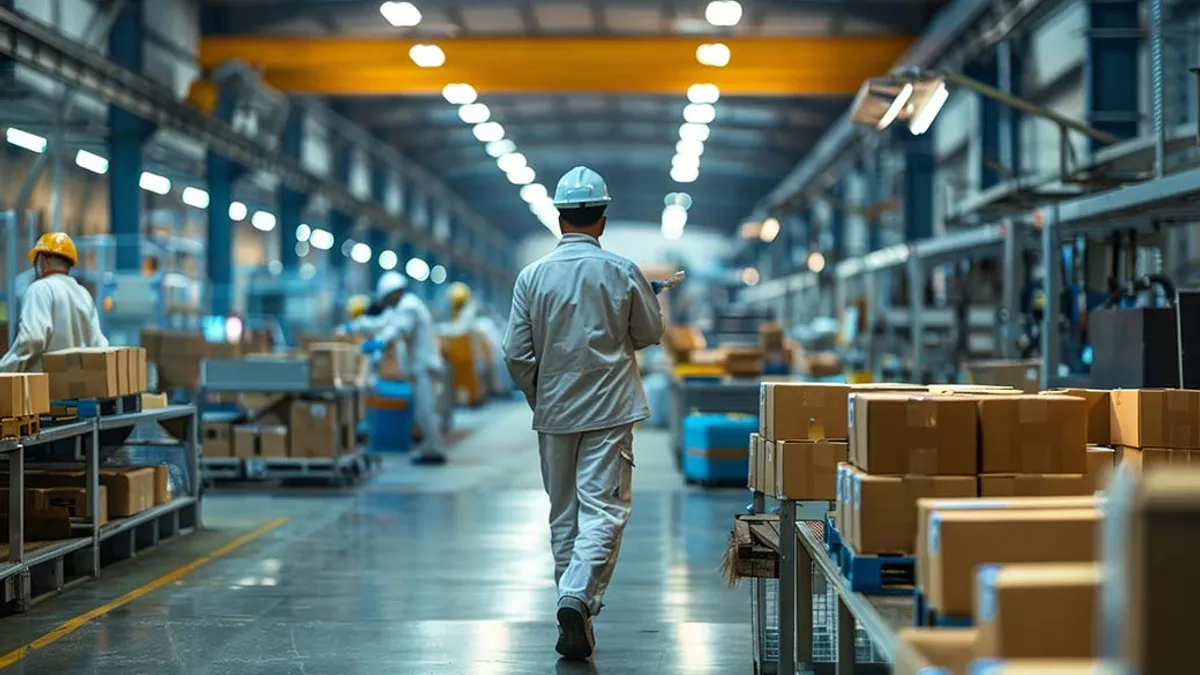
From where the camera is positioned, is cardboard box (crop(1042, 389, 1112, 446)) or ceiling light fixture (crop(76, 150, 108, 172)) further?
ceiling light fixture (crop(76, 150, 108, 172))

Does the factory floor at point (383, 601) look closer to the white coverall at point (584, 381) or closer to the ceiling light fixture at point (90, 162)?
the white coverall at point (584, 381)

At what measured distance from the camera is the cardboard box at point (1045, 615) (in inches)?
88.4

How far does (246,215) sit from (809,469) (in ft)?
78.5

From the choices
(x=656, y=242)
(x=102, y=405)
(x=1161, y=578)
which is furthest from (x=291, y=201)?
(x=656, y=242)

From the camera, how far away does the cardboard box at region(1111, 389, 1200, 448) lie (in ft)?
Result: 15.1

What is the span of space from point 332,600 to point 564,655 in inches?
69.2

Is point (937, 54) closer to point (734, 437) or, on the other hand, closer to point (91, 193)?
point (734, 437)

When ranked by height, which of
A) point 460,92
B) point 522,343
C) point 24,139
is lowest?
point 522,343

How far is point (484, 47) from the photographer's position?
17328 millimetres

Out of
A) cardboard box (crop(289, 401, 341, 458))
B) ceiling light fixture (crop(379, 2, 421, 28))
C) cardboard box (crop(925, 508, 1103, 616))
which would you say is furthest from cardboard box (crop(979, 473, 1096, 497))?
ceiling light fixture (crop(379, 2, 421, 28))

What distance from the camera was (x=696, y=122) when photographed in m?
24.6

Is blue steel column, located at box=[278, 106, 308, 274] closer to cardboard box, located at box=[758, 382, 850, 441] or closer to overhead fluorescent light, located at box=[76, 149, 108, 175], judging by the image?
overhead fluorescent light, located at box=[76, 149, 108, 175]

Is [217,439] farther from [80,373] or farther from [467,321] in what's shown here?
[467,321]

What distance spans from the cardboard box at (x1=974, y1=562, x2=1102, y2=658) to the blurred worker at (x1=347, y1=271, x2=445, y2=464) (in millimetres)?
11609
